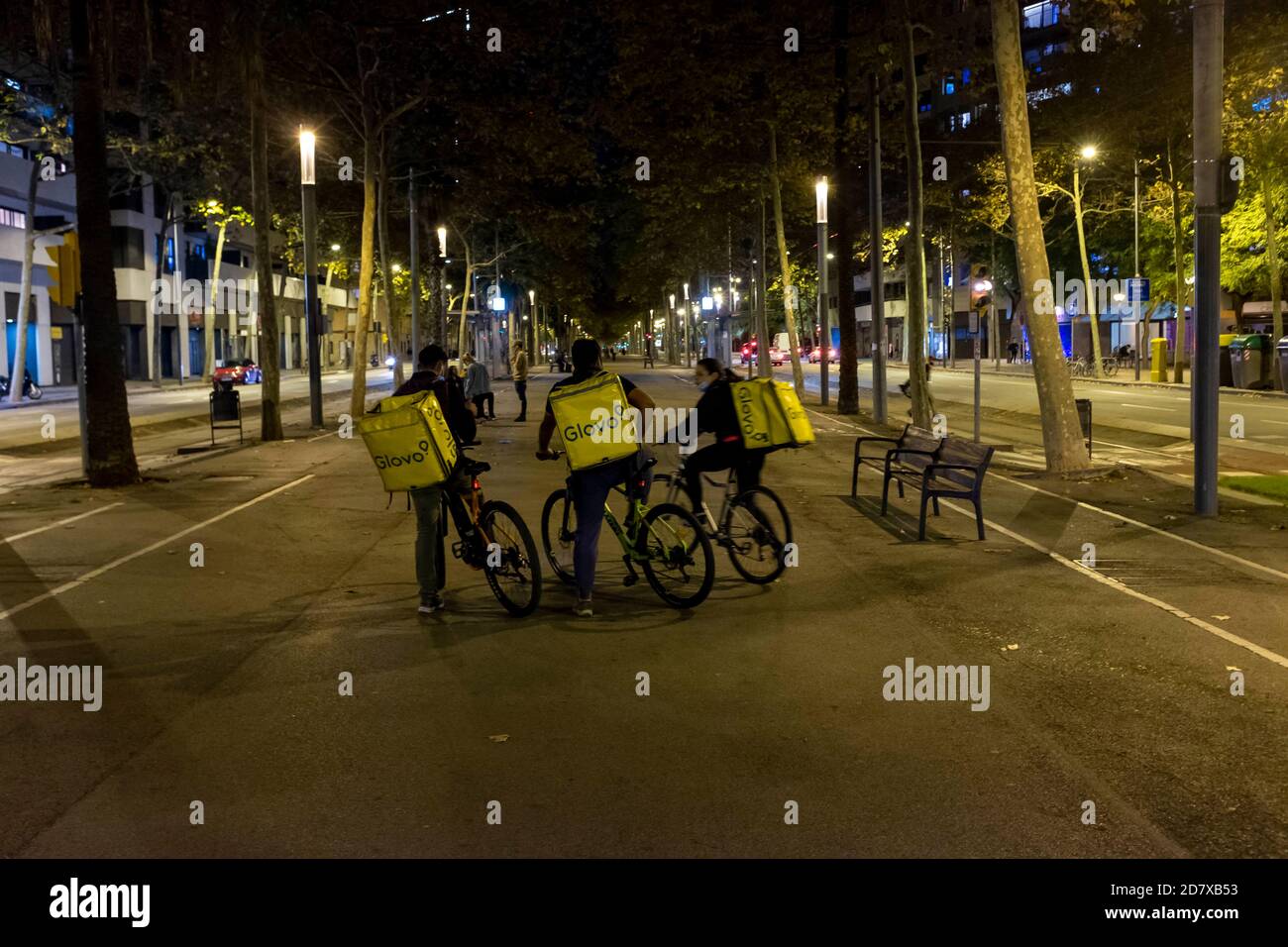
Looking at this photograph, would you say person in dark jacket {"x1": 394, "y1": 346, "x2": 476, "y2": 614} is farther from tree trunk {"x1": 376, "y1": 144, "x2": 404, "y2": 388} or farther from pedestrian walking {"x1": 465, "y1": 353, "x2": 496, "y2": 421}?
tree trunk {"x1": 376, "y1": 144, "x2": 404, "y2": 388}

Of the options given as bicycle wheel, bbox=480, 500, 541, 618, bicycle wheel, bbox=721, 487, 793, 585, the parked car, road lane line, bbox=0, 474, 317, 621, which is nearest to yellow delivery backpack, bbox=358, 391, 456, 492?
bicycle wheel, bbox=480, 500, 541, 618

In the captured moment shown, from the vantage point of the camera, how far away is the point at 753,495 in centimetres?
990

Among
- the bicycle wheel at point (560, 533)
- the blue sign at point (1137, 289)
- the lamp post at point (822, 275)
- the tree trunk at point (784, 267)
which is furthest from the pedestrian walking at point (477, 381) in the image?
the blue sign at point (1137, 289)

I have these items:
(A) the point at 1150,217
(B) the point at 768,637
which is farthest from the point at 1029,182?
(A) the point at 1150,217

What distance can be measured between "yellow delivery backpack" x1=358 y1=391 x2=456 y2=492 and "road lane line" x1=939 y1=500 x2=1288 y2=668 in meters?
4.99

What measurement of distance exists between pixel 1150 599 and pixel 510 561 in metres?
4.53

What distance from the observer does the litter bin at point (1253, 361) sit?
39000 mm

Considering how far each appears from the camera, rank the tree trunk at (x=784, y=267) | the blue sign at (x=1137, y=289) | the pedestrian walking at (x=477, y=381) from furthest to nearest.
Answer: the blue sign at (x=1137, y=289), the tree trunk at (x=784, y=267), the pedestrian walking at (x=477, y=381)

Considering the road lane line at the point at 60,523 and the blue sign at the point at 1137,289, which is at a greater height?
the blue sign at the point at 1137,289

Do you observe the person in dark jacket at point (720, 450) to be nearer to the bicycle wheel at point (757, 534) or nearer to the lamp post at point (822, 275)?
the bicycle wheel at point (757, 534)

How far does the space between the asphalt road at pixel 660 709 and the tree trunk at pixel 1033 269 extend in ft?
15.7

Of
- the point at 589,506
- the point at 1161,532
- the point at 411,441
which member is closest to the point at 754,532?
the point at 589,506

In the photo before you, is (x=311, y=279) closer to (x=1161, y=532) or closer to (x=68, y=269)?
(x=68, y=269)

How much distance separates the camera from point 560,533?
33.2ft
